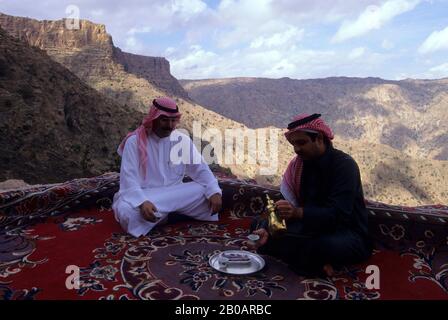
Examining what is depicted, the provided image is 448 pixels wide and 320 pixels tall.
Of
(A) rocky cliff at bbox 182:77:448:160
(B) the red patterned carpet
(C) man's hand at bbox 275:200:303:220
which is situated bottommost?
(B) the red patterned carpet

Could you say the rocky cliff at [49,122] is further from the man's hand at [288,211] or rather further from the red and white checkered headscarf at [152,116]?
the man's hand at [288,211]

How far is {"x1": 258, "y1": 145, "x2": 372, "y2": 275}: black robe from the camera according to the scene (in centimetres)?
250

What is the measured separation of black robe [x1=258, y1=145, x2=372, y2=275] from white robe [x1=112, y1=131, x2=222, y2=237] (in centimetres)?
115

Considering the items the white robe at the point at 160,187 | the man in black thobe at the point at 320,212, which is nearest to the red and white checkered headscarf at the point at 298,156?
the man in black thobe at the point at 320,212

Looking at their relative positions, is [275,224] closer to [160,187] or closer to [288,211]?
[288,211]

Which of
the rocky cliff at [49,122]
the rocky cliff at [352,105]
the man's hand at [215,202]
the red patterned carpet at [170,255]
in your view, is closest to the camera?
the red patterned carpet at [170,255]

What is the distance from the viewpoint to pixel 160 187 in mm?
3762

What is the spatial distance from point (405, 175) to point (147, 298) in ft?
141

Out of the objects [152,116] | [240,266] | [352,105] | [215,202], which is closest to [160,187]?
[215,202]

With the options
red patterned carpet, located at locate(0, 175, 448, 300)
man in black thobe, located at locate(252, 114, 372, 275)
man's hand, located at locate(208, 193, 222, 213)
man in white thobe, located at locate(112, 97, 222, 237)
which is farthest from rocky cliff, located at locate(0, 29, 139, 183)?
man in black thobe, located at locate(252, 114, 372, 275)

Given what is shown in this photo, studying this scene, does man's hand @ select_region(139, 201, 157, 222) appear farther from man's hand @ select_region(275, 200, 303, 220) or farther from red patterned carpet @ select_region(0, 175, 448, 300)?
man's hand @ select_region(275, 200, 303, 220)

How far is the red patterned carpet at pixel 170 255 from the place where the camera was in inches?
93.4

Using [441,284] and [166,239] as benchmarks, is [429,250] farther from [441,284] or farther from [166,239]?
[166,239]
